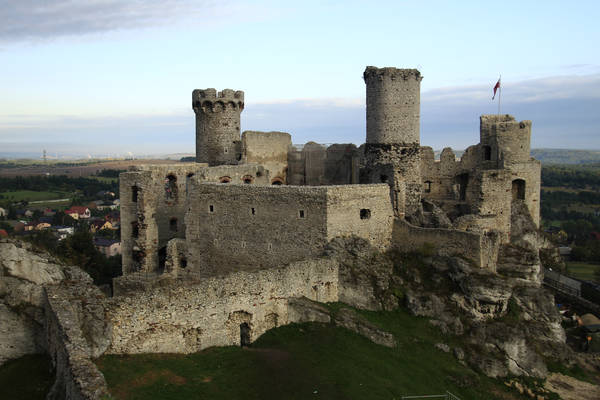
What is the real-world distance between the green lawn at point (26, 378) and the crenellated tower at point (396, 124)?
20.5 m

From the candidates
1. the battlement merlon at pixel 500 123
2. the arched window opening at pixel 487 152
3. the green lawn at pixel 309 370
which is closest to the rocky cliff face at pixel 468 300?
the green lawn at pixel 309 370

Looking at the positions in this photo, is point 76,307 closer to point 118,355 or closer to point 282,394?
point 118,355

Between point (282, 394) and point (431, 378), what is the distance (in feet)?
23.0

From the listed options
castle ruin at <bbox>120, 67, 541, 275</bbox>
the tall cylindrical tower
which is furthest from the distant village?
the tall cylindrical tower

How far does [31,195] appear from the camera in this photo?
443 feet

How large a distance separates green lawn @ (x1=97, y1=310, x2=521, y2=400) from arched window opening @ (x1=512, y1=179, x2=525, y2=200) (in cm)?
1618

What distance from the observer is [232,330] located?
69.5ft

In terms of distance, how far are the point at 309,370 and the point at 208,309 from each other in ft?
14.5

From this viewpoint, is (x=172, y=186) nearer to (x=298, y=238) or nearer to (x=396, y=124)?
(x=298, y=238)

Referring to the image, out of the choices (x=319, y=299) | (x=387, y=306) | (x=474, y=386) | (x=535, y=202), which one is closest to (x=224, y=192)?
(x=319, y=299)

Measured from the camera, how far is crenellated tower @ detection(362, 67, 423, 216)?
32562 mm

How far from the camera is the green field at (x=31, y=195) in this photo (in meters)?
130

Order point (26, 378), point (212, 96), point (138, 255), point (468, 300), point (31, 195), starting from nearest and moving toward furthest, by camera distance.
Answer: point (26, 378) → point (468, 300) → point (138, 255) → point (212, 96) → point (31, 195)

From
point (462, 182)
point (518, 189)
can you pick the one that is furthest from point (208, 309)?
point (518, 189)
